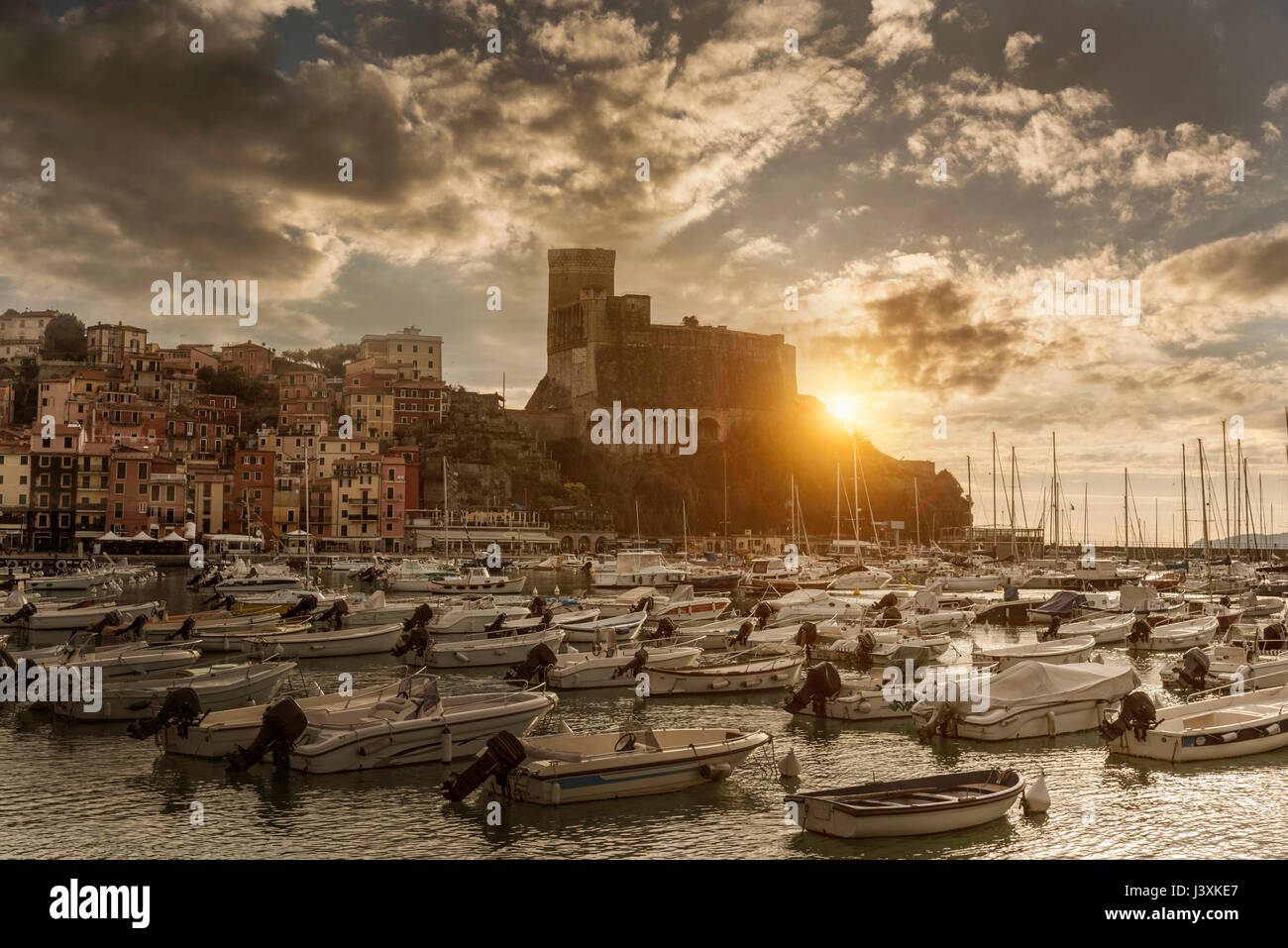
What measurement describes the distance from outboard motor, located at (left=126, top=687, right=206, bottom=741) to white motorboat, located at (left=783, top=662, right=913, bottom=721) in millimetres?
11054

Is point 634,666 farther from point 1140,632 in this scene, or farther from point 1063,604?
point 1063,604

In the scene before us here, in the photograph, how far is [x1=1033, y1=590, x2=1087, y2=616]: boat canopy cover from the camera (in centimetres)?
3912

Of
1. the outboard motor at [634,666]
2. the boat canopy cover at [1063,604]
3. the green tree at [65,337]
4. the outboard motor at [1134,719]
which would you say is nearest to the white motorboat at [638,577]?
the boat canopy cover at [1063,604]

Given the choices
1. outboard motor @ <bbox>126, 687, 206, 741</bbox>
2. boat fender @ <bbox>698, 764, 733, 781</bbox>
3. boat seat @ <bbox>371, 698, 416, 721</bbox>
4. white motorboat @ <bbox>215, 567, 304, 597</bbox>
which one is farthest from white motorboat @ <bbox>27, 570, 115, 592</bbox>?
boat fender @ <bbox>698, 764, 733, 781</bbox>

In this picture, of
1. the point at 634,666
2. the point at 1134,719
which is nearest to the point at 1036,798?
the point at 1134,719

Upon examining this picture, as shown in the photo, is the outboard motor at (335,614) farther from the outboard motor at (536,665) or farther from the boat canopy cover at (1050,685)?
the boat canopy cover at (1050,685)

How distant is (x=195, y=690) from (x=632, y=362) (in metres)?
91.7

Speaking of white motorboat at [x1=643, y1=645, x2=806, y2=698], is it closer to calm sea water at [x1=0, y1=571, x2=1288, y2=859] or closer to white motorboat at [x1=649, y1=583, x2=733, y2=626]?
calm sea water at [x1=0, y1=571, x2=1288, y2=859]

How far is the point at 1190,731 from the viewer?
1698 cm
